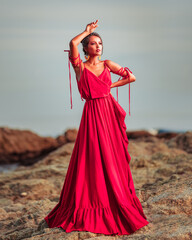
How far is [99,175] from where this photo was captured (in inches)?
147

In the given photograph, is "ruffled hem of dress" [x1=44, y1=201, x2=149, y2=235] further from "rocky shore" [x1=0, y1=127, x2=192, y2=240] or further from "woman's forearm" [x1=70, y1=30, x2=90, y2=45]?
"woman's forearm" [x1=70, y1=30, x2=90, y2=45]

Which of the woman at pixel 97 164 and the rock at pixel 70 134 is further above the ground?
the woman at pixel 97 164

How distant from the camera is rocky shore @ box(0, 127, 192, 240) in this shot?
3.73m

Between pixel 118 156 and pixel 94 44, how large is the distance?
3.88 ft

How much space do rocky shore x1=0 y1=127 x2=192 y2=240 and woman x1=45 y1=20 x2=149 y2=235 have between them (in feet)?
0.47

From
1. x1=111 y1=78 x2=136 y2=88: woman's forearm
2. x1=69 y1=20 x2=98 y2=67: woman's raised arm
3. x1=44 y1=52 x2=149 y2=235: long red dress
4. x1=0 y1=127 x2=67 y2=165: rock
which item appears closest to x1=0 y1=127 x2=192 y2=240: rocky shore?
x1=0 y1=127 x2=67 y2=165: rock

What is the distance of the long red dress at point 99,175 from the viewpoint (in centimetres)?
370

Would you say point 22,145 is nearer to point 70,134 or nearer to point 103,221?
point 70,134

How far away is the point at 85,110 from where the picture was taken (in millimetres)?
3949

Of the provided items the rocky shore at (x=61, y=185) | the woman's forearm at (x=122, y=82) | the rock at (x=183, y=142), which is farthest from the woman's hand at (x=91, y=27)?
the rock at (x=183, y=142)

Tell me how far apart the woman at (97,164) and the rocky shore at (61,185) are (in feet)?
0.47

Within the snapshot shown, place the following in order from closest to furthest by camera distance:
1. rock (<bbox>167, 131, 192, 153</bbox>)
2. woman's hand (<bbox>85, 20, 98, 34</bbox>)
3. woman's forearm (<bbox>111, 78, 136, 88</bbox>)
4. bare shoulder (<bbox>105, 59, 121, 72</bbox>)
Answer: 1. woman's hand (<bbox>85, 20, 98, 34</bbox>)
2. bare shoulder (<bbox>105, 59, 121, 72</bbox>)
3. woman's forearm (<bbox>111, 78, 136, 88</bbox>)
4. rock (<bbox>167, 131, 192, 153</bbox>)

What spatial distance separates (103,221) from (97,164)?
558mm

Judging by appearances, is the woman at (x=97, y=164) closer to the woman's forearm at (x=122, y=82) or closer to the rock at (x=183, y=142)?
the woman's forearm at (x=122, y=82)
